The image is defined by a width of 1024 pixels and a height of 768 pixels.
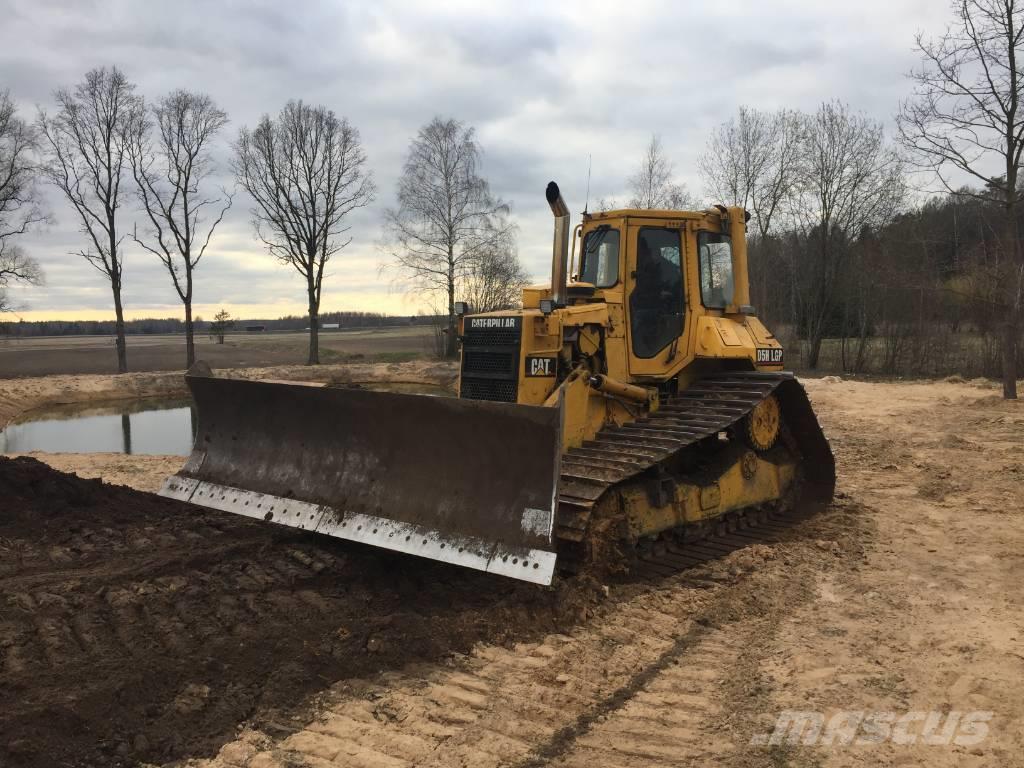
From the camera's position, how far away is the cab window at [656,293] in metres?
6.75

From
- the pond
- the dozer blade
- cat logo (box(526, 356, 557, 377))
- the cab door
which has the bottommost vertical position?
the pond

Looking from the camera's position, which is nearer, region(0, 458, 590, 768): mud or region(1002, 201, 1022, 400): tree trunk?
region(0, 458, 590, 768): mud

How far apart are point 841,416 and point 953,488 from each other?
6.44 meters

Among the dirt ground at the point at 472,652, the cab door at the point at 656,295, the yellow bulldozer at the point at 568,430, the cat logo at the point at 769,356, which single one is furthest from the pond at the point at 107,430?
the cat logo at the point at 769,356

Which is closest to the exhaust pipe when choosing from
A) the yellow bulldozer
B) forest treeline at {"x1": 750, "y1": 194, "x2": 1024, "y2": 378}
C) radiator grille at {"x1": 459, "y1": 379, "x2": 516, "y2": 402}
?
the yellow bulldozer

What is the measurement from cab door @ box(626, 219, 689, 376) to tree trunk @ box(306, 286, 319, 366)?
26423 millimetres

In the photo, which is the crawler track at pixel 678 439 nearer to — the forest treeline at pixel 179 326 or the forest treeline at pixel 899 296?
the forest treeline at pixel 899 296

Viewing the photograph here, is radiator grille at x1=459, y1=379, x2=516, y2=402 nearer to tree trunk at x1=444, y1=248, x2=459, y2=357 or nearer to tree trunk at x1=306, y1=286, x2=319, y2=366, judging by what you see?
tree trunk at x1=444, y1=248, x2=459, y2=357

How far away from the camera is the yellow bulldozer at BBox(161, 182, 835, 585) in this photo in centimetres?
493


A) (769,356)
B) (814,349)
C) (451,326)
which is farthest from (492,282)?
(769,356)

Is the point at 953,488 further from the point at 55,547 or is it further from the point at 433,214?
the point at 433,214

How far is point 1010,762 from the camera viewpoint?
10.3ft

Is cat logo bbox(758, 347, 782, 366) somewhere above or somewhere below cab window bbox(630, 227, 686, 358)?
below

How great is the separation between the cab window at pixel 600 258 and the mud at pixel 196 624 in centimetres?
292
